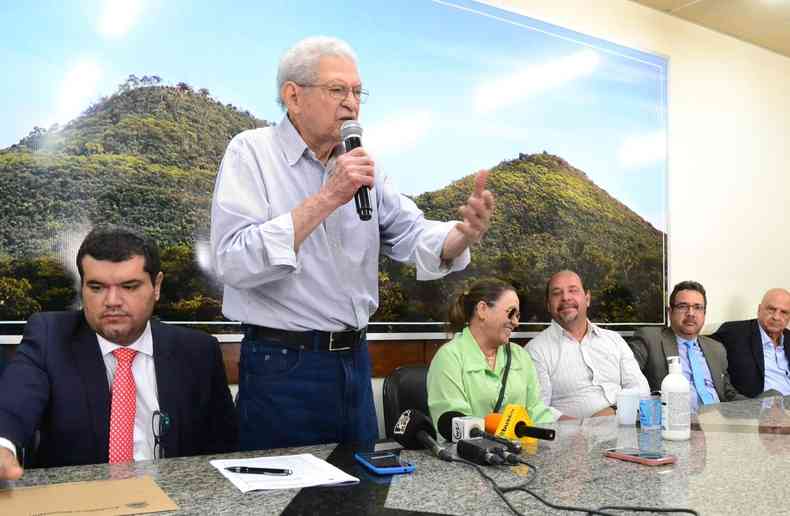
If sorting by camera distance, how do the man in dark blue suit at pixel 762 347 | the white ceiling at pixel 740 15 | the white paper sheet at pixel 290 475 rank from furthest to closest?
the white ceiling at pixel 740 15
the man in dark blue suit at pixel 762 347
the white paper sheet at pixel 290 475

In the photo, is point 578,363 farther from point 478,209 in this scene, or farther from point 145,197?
point 145,197

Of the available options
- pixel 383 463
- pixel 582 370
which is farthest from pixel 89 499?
pixel 582 370

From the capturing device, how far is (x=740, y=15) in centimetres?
489

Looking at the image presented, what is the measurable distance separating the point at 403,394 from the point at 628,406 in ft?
3.79

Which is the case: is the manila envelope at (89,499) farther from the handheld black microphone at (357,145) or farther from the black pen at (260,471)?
the handheld black microphone at (357,145)

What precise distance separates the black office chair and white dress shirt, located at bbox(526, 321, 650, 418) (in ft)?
2.22

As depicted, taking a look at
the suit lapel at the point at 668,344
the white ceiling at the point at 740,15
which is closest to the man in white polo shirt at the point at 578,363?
the suit lapel at the point at 668,344

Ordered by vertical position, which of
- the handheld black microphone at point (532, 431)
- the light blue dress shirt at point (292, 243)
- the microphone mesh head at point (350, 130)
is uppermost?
the microphone mesh head at point (350, 130)

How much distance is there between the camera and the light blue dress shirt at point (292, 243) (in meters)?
1.71

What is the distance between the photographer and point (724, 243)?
5055 mm

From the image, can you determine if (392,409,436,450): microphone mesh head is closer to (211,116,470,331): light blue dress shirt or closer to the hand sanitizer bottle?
(211,116,470,331): light blue dress shirt

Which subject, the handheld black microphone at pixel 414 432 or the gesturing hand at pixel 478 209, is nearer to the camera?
the handheld black microphone at pixel 414 432

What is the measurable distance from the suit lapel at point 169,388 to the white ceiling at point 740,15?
3.98 metres

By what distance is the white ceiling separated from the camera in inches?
187
